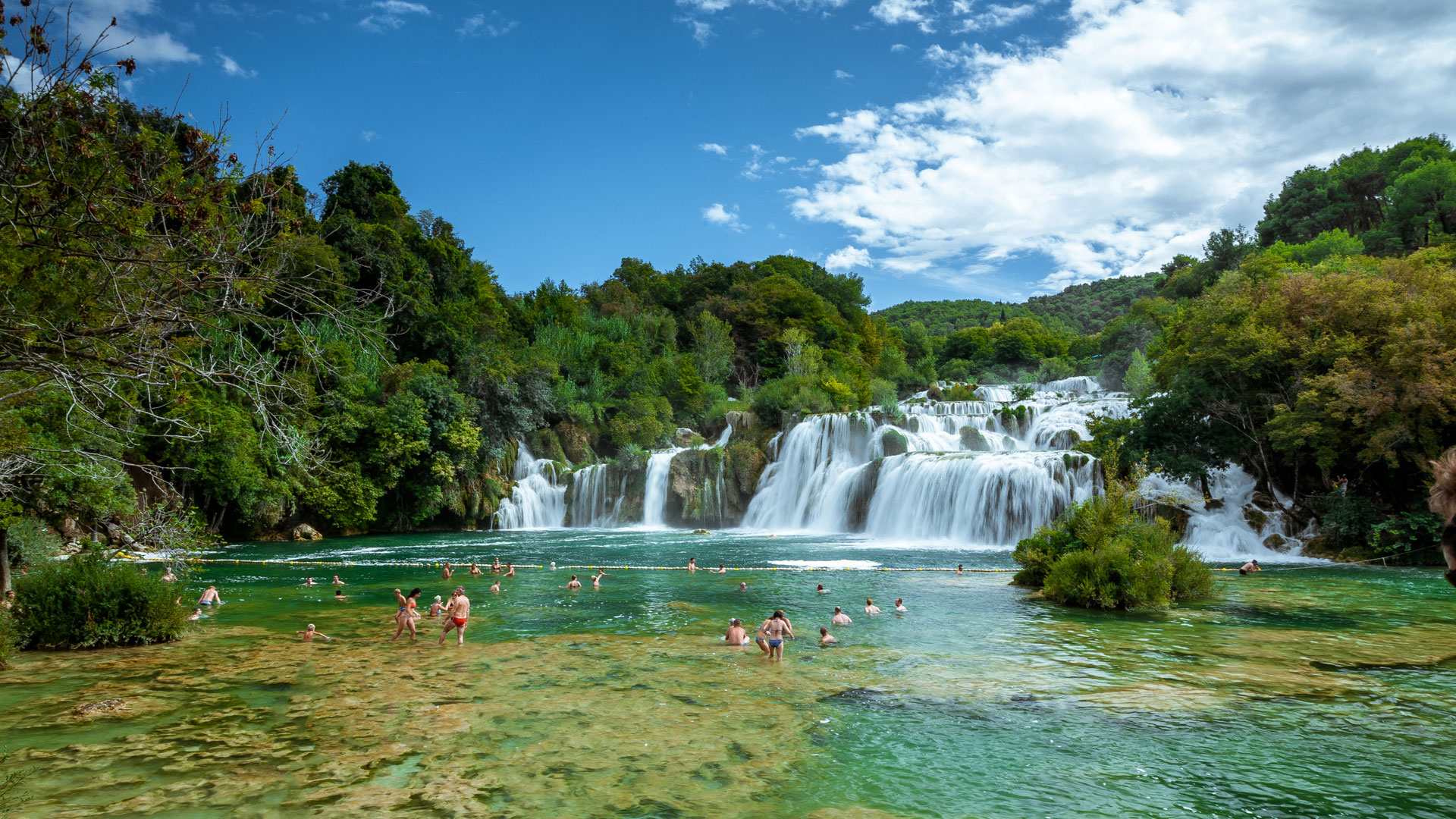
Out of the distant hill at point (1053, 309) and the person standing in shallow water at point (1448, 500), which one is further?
the distant hill at point (1053, 309)

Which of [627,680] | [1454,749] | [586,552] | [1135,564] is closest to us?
[1454,749]

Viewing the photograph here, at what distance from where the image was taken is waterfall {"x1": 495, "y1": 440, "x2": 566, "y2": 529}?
129 ft

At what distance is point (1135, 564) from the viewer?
15.3 metres

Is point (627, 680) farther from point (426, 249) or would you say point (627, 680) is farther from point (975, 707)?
point (426, 249)

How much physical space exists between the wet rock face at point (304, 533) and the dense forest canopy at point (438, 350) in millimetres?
747

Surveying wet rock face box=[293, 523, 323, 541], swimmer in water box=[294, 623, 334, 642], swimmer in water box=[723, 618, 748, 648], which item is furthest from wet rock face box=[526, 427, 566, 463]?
swimmer in water box=[723, 618, 748, 648]

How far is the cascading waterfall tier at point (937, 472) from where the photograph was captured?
28.5 metres

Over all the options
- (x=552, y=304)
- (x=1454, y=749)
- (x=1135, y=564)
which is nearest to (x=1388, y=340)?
(x=1135, y=564)

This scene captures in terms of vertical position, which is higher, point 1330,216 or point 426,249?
point 1330,216

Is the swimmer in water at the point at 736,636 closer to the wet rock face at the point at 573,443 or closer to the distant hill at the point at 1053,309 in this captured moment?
the wet rock face at the point at 573,443

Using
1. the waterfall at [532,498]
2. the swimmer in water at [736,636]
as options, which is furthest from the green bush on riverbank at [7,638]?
the waterfall at [532,498]

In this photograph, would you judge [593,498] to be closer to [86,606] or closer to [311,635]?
[311,635]

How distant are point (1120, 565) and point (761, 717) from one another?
10472 millimetres

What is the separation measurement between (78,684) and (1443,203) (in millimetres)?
58674
